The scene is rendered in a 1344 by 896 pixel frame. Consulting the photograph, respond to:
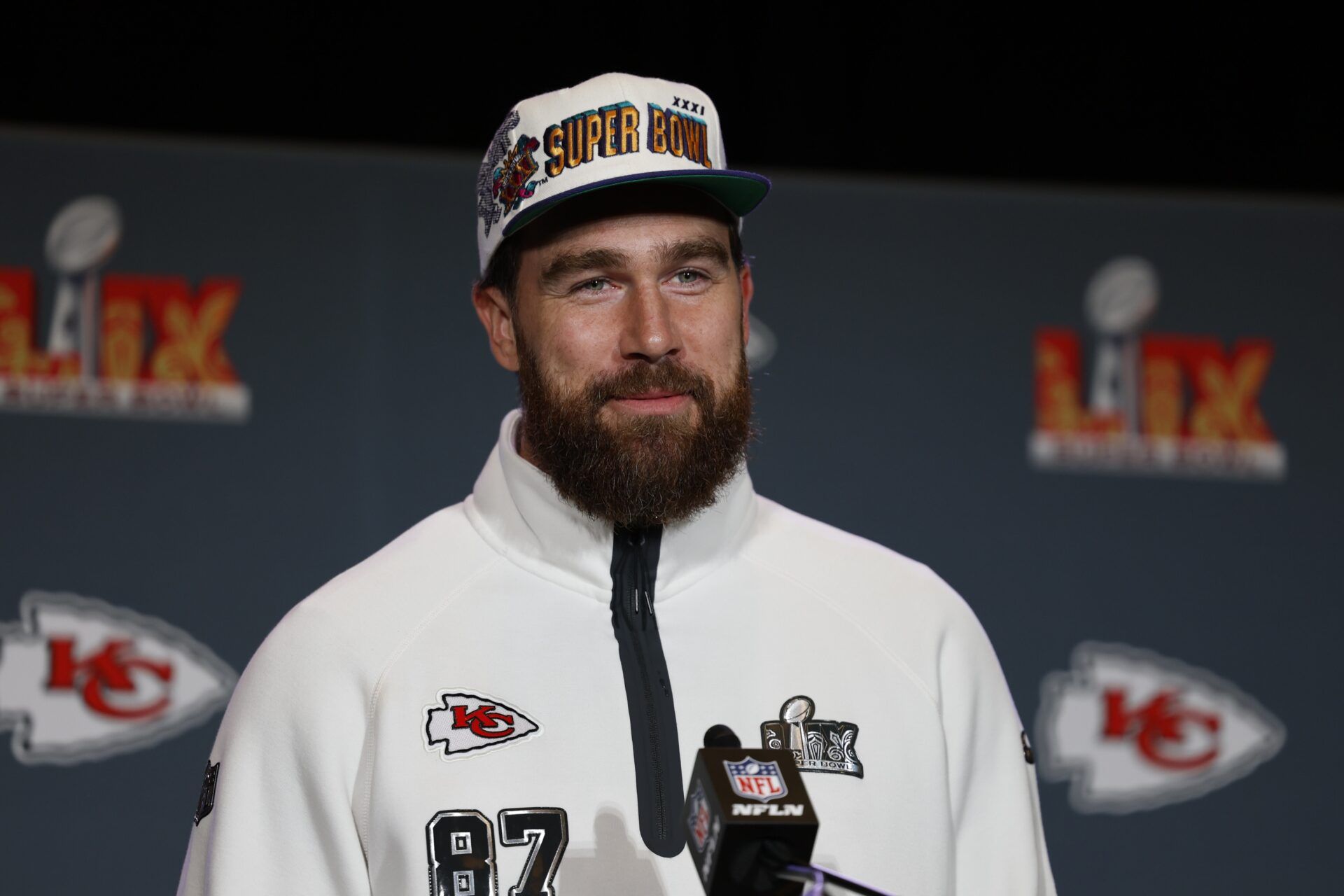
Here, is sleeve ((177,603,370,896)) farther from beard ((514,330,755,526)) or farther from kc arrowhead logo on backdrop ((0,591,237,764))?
kc arrowhead logo on backdrop ((0,591,237,764))

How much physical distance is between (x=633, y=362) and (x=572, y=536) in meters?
0.17

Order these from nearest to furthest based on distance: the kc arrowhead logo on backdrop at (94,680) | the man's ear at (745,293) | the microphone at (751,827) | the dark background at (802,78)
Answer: the microphone at (751,827), the man's ear at (745,293), the kc arrowhead logo on backdrop at (94,680), the dark background at (802,78)

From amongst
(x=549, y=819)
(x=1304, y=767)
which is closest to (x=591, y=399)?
(x=549, y=819)

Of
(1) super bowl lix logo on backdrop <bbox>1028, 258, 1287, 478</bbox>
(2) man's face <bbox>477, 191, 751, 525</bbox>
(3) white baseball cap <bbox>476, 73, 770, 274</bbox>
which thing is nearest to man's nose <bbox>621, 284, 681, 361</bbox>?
(2) man's face <bbox>477, 191, 751, 525</bbox>

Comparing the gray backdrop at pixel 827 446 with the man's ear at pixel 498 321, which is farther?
the gray backdrop at pixel 827 446

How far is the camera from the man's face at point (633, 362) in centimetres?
140

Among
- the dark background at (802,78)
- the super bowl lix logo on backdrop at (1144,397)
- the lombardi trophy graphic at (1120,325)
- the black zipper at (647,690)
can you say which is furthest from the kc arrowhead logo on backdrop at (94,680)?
the lombardi trophy graphic at (1120,325)

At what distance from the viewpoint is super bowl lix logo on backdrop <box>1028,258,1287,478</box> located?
110 inches

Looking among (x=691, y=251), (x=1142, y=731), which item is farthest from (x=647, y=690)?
(x=1142, y=731)

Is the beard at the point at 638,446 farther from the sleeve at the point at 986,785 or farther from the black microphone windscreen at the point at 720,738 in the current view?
the black microphone windscreen at the point at 720,738

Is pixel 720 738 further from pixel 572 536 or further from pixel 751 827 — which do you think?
pixel 572 536

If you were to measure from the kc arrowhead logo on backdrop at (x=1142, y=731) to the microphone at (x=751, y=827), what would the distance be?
1878mm

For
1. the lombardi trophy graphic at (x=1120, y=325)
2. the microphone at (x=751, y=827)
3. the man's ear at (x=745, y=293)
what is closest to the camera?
the microphone at (x=751, y=827)

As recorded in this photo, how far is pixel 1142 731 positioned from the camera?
2.74 meters
